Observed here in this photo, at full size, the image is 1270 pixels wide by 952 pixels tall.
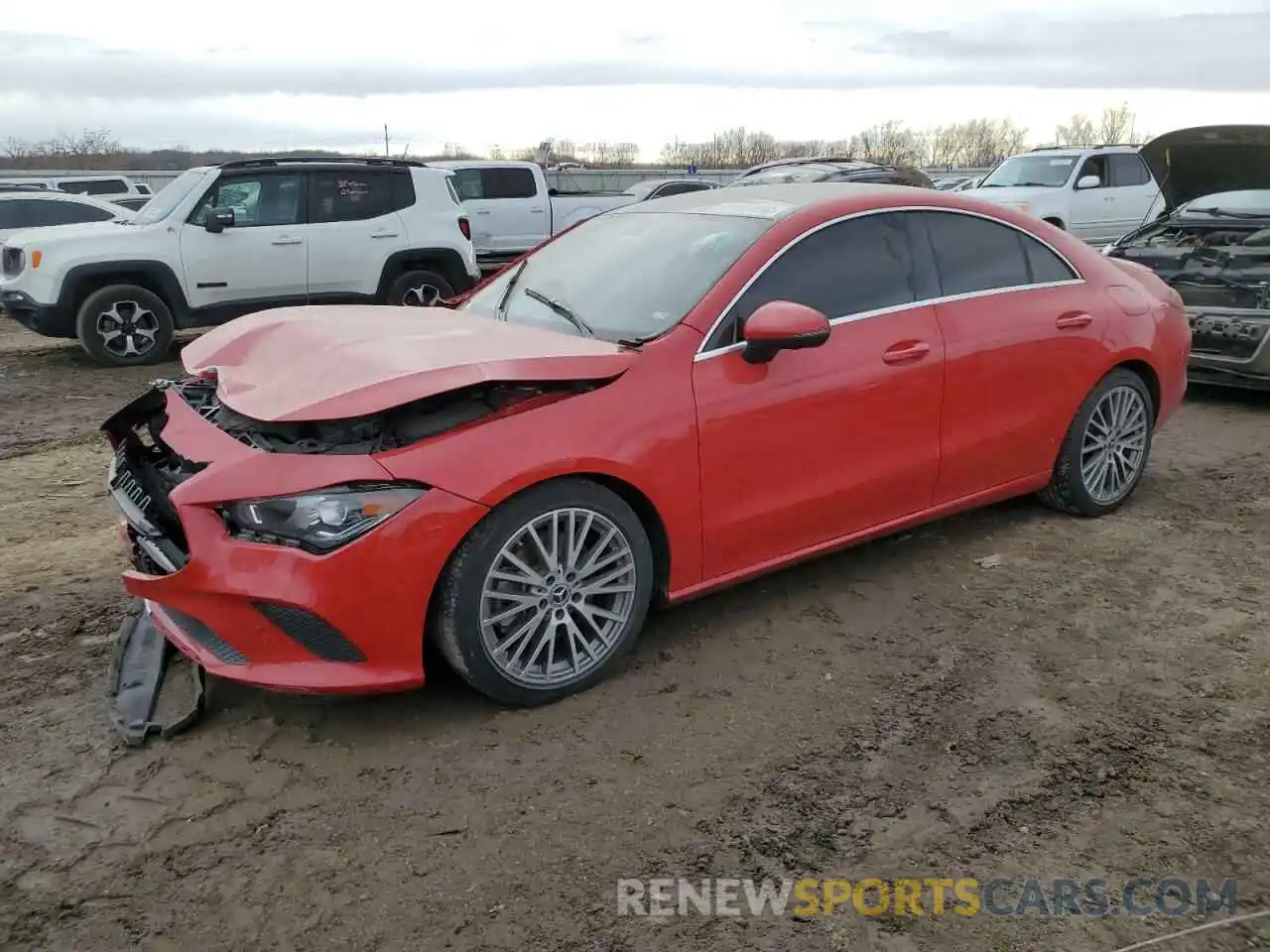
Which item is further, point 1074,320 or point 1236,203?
point 1236,203

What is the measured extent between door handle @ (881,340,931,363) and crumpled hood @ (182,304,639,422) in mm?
1112

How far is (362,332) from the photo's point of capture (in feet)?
12.4

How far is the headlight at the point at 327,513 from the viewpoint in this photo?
2.99 metres

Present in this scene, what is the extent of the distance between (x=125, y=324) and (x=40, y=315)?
0.69 meters

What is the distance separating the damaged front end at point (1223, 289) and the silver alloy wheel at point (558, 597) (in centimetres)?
542

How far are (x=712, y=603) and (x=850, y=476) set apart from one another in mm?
758

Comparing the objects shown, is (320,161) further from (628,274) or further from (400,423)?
(400,423)

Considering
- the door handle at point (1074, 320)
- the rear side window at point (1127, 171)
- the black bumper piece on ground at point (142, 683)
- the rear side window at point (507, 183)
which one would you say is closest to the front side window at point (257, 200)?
the rear side window at point (507, 183)

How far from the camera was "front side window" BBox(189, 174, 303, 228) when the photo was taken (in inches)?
389

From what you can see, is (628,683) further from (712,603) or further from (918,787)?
(918,787)

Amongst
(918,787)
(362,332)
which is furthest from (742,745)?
(362,332)

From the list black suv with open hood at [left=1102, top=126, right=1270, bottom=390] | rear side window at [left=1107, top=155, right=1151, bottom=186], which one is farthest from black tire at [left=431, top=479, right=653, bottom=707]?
rear side window at [left=1107, top=155, right=1151, bottom=186]

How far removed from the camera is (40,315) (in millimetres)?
9250

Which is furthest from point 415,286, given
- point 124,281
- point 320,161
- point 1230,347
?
point 1230,347
